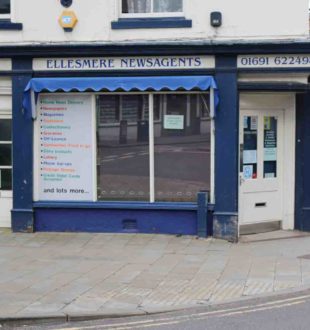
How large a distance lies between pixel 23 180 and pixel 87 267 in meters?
3.25

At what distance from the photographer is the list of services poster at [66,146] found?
1194cm

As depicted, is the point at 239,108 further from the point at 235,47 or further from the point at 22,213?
the point at 22,213

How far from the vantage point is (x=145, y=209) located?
1170cm

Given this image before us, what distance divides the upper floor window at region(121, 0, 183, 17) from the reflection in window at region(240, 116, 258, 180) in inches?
97.0

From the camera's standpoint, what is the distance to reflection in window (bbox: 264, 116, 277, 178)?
477 inches

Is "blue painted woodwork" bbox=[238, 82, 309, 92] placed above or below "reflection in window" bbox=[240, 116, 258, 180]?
above

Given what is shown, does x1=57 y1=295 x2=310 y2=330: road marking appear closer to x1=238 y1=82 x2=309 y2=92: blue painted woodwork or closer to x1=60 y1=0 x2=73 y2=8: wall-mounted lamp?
x1=238 y1=82 x2=309 y2=92: blue painted woodwork

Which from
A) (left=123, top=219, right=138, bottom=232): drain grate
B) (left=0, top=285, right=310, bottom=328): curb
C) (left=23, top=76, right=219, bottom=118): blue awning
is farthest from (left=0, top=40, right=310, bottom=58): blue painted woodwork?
(left=0, top=285, right=310, bottom=328): curb

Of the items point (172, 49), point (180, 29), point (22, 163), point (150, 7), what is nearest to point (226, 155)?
point (172, 49)

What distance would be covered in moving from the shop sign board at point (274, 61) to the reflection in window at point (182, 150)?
106 cm

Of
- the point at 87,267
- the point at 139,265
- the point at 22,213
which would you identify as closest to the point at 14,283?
the point at 87,267

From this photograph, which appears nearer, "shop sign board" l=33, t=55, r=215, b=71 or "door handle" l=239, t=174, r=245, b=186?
"shop sign board" l=33, t=55, r=215, b=71

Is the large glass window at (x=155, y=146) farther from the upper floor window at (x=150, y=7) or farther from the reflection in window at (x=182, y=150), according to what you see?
the upper floor window at (x=150, y=7)

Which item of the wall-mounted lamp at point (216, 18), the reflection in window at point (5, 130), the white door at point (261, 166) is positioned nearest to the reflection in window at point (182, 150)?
the white door at point (261, 166)
